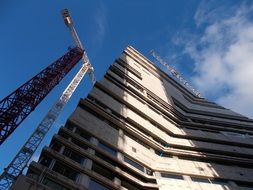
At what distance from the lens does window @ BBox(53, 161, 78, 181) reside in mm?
14289

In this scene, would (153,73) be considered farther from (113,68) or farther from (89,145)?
(89,145)

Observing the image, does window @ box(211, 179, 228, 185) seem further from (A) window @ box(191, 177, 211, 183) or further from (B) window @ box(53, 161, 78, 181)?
(B) window @ box(53, 161, 78, 181)

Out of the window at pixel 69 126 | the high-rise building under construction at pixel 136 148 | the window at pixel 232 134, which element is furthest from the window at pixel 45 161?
the window at pixel 232 134

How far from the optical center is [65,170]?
14.6 m

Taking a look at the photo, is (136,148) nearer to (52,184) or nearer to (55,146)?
(55,146)

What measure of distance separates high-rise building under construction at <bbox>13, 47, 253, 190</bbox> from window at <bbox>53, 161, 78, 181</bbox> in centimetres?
6

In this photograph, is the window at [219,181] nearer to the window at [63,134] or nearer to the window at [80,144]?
the window at [80,144]

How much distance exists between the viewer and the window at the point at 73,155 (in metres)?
15.9

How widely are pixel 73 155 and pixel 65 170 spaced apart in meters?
1.65

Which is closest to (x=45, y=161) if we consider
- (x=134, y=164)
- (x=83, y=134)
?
(x=83, y=134)

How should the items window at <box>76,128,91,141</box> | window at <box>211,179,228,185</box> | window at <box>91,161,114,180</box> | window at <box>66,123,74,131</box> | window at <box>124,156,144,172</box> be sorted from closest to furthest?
window at <box>91,161,114,180</box>
window at <box>66,123,74,131</box>
window at <box>76,128,91,141</box>
window at <box>124,156,144,172</box>
window at <box>211,179,228,185</box>

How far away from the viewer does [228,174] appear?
866 inches

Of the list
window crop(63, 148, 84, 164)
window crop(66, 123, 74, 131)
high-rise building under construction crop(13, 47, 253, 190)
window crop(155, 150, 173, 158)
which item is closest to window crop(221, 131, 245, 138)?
high-rise building under construction crop(13, 47, 253, 190)

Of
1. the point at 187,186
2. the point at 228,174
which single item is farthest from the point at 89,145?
the point at 228,174
